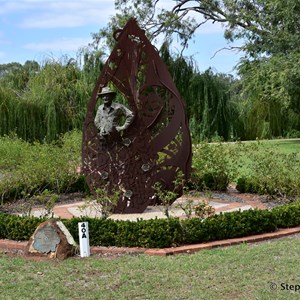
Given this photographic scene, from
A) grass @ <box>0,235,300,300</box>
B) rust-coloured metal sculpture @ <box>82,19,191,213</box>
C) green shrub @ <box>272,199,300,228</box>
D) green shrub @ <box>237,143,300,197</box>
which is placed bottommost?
grass @ <box>0,235,300,300</box>

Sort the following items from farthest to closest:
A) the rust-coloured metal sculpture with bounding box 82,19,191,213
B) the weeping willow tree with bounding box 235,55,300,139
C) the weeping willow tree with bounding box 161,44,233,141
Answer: the weeping willow tree with bounding box 161,44,233,141 < the weeping willow tree with bounding box 235,55,300,139 < the rust-coloured metal sculpture with bounding box 82,19,191,213

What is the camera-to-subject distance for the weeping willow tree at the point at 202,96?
2284 centimetres

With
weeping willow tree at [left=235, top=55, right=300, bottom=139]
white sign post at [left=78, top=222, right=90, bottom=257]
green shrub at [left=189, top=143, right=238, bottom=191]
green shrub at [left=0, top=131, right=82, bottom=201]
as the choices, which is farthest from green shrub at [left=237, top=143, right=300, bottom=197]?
weeping willow tree at [left=235, top=55, right=300, bottom=139]

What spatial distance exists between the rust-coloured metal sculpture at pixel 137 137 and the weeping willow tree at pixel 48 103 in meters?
11.7

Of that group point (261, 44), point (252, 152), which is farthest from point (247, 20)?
point (252, 152)

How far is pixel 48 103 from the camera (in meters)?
19.8

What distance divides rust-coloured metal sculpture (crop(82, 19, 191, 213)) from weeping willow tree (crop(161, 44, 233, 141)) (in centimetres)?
1465

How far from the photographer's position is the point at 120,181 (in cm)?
761

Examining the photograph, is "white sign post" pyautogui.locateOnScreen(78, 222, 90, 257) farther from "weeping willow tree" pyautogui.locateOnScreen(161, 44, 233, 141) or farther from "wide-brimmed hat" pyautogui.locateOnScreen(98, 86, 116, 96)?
"weeping willow tree" pyautogui.locateOnScreen(161, 44, 233, 141)

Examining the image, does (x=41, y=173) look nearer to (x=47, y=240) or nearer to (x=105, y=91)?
(x=105, y=91)

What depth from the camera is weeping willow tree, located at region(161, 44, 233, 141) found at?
74.9 feet

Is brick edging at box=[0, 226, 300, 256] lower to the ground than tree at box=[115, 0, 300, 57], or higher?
lower

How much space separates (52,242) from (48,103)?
14.9 m

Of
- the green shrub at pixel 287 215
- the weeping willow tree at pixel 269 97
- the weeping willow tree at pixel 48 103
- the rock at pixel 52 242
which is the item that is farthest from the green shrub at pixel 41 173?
the weeping willow tree at pixel 269 97
